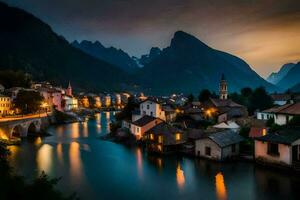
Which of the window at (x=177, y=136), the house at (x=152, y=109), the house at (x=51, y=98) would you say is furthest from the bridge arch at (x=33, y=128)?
the window at (x=177, y=136)

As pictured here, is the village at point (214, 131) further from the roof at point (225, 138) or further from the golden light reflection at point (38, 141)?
the golden light reflection at point (38, 141)

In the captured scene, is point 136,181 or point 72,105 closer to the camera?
point 136,181

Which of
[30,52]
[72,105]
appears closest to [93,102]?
[72,105]

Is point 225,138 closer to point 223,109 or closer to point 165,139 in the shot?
point 165,139

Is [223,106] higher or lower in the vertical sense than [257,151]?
higher

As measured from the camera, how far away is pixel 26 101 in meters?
67.1

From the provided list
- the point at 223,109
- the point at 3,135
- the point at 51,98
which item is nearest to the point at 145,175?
the point at 3,135

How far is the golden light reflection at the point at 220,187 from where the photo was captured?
2278 cm

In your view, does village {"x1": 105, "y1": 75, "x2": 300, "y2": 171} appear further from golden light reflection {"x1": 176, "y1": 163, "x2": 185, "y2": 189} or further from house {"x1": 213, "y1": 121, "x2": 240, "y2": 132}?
golden light reflection {"x1": 176, "y1": 163, "x2": 185, "y2": 189}

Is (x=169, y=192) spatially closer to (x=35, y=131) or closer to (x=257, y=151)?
(x=257, y=151)

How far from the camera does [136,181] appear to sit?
27.6 m

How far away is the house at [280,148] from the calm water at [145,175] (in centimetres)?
152

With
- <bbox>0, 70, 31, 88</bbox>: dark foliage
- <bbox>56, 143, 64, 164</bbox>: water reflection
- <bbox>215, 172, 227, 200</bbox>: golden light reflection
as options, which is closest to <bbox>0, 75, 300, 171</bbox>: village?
<bbox>215, 172, 227, 200</bbox>: golden light reflection

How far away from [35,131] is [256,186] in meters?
46.0
